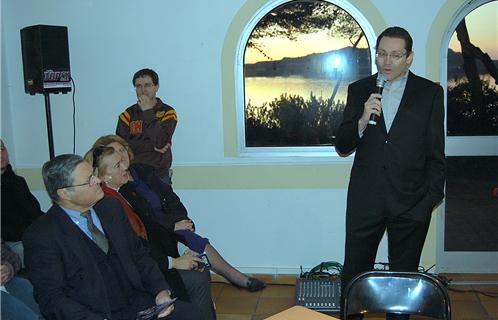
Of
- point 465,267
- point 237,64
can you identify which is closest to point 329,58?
point 237,64

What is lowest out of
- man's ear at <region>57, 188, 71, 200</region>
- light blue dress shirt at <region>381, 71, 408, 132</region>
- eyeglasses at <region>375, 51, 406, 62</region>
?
man's ear at <region>57, 188, 71, 200</region>

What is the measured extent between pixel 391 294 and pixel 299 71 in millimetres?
2600

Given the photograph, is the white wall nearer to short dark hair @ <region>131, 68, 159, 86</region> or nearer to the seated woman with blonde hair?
short dark hair @ <region>131, 68, 159, 86</region>

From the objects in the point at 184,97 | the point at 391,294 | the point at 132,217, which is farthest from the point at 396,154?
the point at 184,97

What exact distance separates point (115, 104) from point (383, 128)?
2.54m

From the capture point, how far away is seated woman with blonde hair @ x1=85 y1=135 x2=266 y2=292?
3203 mm

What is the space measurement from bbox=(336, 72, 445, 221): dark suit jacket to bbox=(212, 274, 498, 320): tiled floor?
1194 mm

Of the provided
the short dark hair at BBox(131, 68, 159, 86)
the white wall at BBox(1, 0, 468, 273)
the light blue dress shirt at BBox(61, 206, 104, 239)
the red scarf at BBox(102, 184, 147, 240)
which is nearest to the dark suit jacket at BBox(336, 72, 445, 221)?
the red scarf at BBox(102, 184, 147, 240)

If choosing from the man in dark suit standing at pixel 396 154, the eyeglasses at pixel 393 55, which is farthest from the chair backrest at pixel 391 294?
the eyeglasses at pixel 393 55

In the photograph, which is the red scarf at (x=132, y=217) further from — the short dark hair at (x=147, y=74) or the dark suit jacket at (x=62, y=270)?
the short dark hair at (x=147, y=74)

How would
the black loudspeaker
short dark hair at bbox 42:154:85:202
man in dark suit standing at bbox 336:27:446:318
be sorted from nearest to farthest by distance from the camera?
short dark hair at bbox 42:154:85:202 < man in dark suit standing at bbox 336:27:446:318 < the black loudspeaker

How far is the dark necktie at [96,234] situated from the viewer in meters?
2.59

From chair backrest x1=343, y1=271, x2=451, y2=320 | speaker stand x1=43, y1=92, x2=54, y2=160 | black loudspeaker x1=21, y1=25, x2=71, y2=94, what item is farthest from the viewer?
speaker stand x1=43, y1=92, x2=54, y2=160

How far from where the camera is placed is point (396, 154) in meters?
2.79
